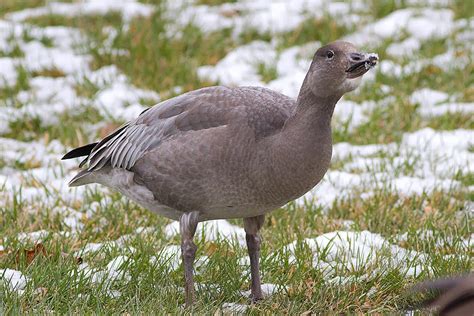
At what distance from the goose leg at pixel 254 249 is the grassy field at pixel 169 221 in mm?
90

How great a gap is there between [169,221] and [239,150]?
1.56 meters

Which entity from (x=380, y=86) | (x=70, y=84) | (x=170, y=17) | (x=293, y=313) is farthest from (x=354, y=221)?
(x=170, y=17)

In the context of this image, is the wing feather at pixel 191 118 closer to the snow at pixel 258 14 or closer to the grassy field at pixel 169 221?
the grassy field at pixel 169 221

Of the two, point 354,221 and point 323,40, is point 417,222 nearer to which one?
point 354,221

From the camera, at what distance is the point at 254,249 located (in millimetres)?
4723

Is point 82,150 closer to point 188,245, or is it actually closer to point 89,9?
point 188,245

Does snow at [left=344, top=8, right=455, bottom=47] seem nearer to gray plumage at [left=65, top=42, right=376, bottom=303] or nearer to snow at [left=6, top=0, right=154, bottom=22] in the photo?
snow at [left=6, top=0, right=154, bottom=22]

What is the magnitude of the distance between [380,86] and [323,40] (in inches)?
44.0

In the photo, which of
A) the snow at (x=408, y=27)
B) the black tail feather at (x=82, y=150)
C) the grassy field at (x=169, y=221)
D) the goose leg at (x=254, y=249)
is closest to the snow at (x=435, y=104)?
the grassy field at (x=169, y=221)

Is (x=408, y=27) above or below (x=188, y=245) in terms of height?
above

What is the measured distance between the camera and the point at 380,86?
26.3 feet

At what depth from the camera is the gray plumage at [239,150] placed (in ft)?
14.0

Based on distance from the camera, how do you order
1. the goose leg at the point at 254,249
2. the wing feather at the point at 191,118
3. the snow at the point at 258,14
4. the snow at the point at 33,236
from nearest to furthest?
the wing feather at the point at 191,118, the goose leg at the point at 254,249, the snow at the point at 33,236, the snow at the point at 258,14

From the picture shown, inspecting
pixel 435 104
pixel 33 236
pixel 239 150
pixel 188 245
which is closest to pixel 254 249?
pixel 188 245
